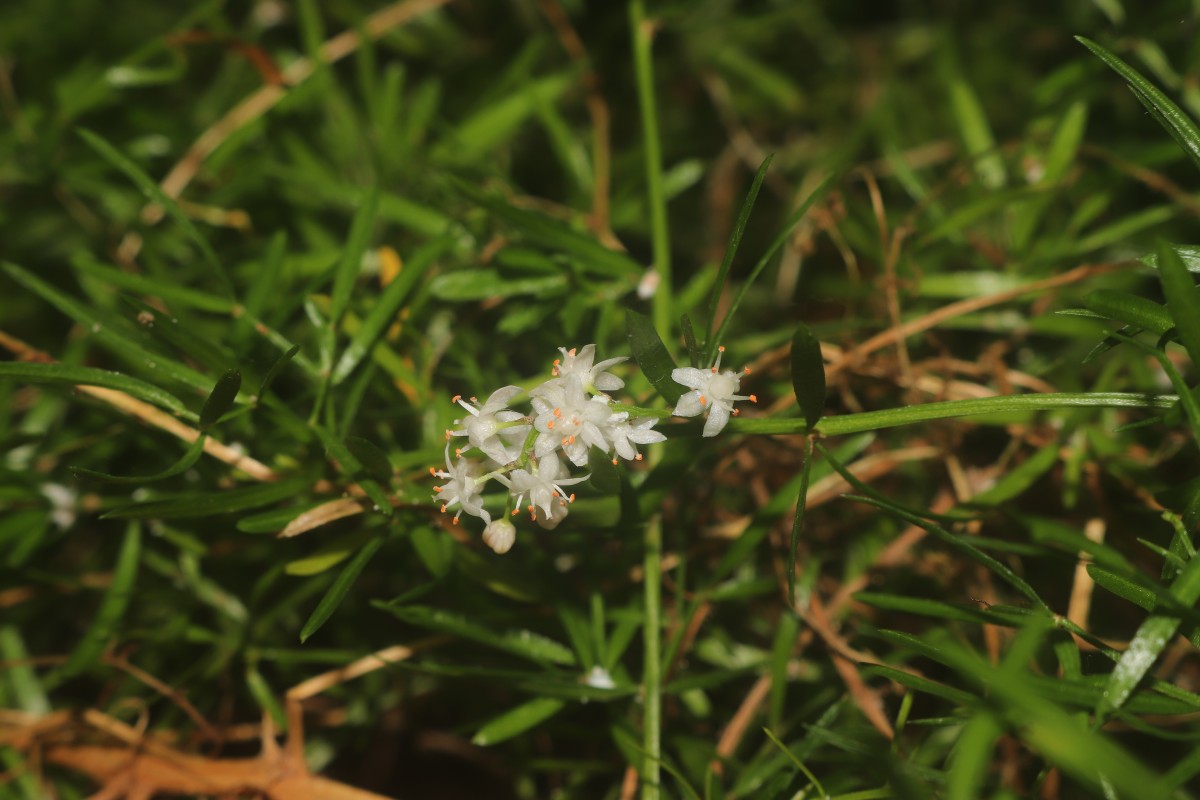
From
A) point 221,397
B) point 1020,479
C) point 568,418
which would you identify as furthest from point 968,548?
point 221,397

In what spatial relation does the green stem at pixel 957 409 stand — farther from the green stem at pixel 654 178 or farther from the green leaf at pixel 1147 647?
the green stem at pixel 654 178

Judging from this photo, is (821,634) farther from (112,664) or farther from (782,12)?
(782,12)

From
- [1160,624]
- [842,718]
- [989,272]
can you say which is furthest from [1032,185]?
[842,718]

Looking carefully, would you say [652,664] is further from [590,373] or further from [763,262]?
[763,262]

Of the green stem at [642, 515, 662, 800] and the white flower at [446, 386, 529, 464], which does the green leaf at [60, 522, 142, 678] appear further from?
the green stem at [642, 515, 662, 800]

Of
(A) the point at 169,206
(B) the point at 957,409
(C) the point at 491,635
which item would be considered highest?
(A) the point at 169,206
